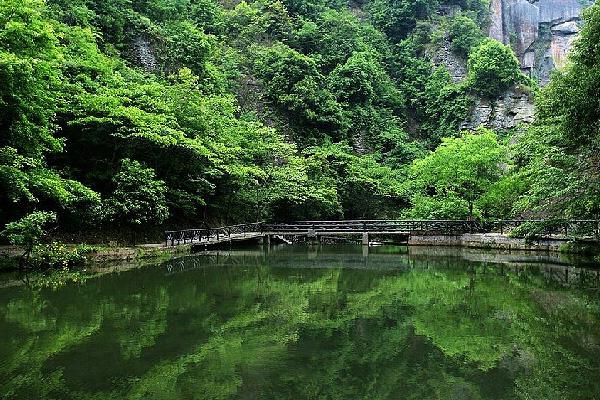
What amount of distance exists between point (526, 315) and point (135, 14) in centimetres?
3155

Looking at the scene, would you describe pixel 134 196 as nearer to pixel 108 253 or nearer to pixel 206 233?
pixel 108 253

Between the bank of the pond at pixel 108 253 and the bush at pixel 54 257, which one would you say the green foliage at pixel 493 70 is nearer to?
the bank of the pond at pixel 108 253

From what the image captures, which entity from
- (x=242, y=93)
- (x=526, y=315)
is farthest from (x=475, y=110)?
(x=526, y=315)

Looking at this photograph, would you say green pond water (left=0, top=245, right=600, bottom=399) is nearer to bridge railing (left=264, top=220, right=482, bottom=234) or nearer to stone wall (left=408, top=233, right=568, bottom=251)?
stone wall (left=408, top=233, right=568, bottom=251)

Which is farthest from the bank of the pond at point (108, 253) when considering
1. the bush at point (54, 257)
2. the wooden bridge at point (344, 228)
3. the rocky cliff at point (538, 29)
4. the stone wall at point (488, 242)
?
the rocky cliff at point (538, 29)

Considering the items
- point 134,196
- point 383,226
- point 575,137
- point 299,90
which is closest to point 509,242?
point 383,226

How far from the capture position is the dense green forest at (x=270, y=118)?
642 inches

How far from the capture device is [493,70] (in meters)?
42.3

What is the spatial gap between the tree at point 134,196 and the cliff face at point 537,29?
47.2 metres

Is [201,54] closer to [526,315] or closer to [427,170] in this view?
[427,170]

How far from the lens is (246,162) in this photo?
31094mm

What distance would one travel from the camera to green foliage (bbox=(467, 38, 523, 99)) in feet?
138

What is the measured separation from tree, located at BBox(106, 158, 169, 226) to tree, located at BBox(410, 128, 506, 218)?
16.0m

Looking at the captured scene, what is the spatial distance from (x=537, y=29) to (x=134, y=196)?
51822 mm
